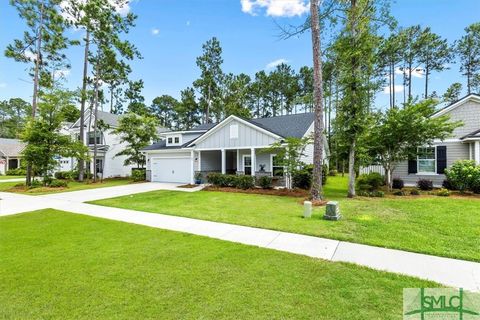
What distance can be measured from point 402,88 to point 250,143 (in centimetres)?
2766

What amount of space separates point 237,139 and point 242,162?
2183mm

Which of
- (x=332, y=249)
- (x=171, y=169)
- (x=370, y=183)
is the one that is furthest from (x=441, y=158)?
(x=171, y=169)

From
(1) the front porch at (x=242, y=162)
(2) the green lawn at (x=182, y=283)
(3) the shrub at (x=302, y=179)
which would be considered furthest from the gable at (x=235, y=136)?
(2) the green lawn at (x=182, y=283)

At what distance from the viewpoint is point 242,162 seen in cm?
1817

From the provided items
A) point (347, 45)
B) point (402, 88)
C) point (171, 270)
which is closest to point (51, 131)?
point (171, 270)

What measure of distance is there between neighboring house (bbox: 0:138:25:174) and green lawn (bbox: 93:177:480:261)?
33.6 meters

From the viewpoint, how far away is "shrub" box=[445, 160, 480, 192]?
11.2 m

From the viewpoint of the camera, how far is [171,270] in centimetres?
399

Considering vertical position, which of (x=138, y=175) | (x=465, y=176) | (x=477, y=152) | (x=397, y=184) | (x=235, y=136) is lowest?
(x=397, y=184)

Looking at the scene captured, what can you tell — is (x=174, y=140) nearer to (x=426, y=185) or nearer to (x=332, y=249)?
(x=426, y=185)

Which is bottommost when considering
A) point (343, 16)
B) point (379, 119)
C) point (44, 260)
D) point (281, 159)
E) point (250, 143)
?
point (44, 260)

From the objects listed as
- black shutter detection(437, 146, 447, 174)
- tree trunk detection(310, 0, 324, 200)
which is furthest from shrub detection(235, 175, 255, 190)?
black shutter detection(437, 146, 447, 174)

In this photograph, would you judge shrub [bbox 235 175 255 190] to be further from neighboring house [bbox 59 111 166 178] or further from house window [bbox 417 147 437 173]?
neighboring house [bbox 59 111 166 178]

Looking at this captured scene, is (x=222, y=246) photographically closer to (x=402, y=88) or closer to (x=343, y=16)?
(x=343, y=16)
